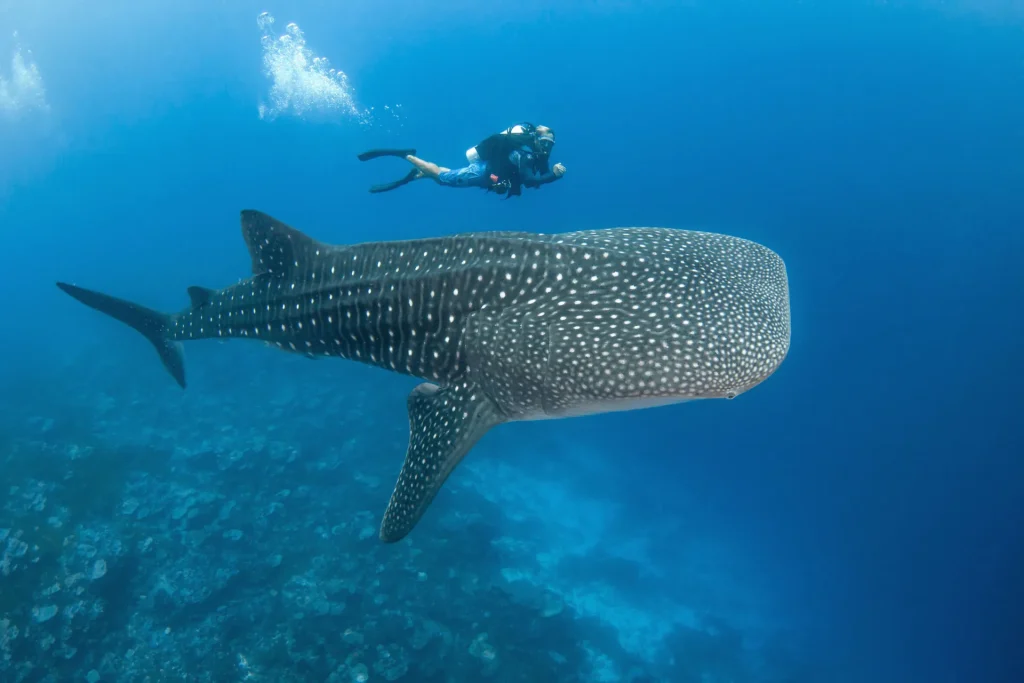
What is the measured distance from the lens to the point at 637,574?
20172 mm

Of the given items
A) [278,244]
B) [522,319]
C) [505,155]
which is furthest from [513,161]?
[522,319]

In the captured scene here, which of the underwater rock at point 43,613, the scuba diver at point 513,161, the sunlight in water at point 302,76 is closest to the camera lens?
the underwater rock at point 43,613

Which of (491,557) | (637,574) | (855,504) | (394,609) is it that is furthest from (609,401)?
(855,504)

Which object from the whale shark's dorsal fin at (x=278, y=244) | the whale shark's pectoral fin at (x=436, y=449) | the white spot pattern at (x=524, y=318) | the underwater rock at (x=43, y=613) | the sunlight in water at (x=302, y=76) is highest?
the sunlight in water at (x=302, y=76)

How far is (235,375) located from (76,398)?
22.1 ft

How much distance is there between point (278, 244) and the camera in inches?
223

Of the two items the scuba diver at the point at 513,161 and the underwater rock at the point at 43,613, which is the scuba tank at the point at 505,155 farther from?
the underwater rock at the point at 43,613

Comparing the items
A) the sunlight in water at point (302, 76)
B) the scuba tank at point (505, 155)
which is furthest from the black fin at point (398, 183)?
the sunlight in water at point (302, 76)

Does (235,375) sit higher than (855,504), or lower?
lower

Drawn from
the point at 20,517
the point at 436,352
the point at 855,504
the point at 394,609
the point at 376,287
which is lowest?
the point at 20,517

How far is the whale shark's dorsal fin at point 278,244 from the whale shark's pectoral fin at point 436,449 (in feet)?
7.73

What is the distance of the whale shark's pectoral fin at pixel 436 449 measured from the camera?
4.45 metres

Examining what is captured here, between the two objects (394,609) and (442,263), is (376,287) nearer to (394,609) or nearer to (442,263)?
(442,263)

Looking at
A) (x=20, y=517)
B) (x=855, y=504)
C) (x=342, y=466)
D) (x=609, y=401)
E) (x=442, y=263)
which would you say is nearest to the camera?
(x=609, y=401)
